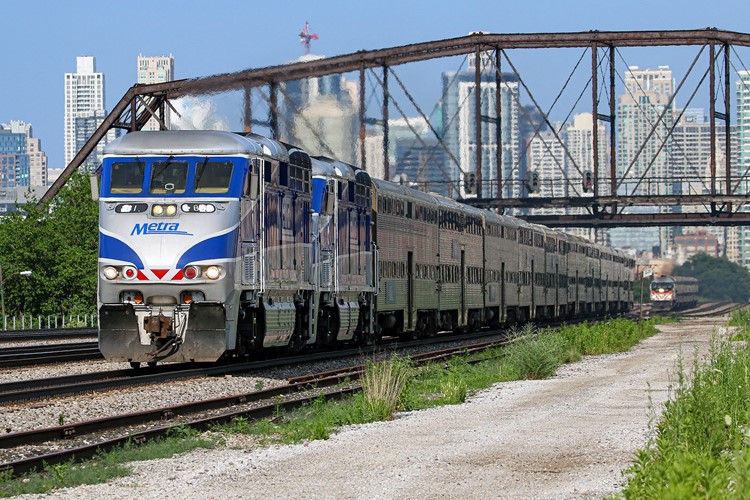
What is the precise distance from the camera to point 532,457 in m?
15.1

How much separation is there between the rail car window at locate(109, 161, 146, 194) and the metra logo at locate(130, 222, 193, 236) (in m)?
0.73

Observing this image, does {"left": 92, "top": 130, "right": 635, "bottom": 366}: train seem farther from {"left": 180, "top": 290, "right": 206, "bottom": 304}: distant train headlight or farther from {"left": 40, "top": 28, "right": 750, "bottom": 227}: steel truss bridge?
{"left": 40, "top": 28, "right": 750, "bottom": 227}: steel truss bridge

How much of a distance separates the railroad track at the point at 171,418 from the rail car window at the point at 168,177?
3.86 metres

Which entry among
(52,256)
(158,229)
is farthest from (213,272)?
(52,256)

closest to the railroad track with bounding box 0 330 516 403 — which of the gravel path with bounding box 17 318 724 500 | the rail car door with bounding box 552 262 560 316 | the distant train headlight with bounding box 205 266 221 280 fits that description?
the distant train headlight with bounding box 205 266 221 280

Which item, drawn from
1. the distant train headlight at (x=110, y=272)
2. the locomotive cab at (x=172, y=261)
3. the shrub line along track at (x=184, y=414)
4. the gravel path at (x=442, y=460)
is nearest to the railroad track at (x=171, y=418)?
the shrub line along track at (x=184, y=414)

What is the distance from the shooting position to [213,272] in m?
24.7

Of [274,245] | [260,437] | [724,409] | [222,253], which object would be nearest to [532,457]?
[724,409]

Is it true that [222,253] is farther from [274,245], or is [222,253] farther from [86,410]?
[86,410]

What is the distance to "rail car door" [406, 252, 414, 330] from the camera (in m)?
40.6

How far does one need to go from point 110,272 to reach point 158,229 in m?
1.06

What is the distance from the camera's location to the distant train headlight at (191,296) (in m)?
24.8

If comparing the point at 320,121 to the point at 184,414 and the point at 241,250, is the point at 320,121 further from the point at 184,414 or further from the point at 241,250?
the point at 184,414

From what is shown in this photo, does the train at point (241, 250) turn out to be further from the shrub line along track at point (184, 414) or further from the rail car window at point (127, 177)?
the shrub line along track at point (184, 414)
